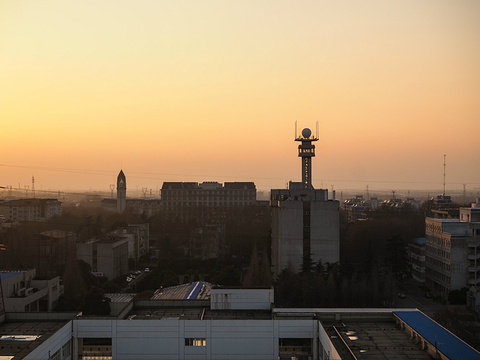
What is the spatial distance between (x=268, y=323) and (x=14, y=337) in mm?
1930

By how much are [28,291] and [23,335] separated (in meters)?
4.07

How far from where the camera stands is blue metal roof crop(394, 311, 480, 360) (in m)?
3.29

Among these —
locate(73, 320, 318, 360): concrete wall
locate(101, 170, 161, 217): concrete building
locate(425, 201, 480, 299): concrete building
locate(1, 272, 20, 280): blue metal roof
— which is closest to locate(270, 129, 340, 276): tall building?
locate(425, 201, 480, 299): concrete building

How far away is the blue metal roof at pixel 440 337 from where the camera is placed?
3.29 m

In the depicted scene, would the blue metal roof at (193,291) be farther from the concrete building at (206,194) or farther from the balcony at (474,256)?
the concrete building at (206,194)

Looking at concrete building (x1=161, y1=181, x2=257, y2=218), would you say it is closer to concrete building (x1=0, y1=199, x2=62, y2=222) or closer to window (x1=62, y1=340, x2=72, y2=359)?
concrete building (x1=0, y1=199, x2=62, y2=222)

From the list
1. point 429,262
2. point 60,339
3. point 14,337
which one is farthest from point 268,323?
point 429,262

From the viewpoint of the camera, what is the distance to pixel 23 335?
4168 millimetres

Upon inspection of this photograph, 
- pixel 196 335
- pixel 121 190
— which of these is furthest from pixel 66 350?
pixel 121 190

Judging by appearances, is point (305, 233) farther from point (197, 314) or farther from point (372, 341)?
point (372, 341)

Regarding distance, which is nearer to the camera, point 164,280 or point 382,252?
point 164,280

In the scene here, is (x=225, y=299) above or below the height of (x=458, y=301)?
above

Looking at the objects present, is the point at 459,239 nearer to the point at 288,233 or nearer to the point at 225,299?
the point at 288,233

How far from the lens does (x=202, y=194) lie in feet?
86.5
